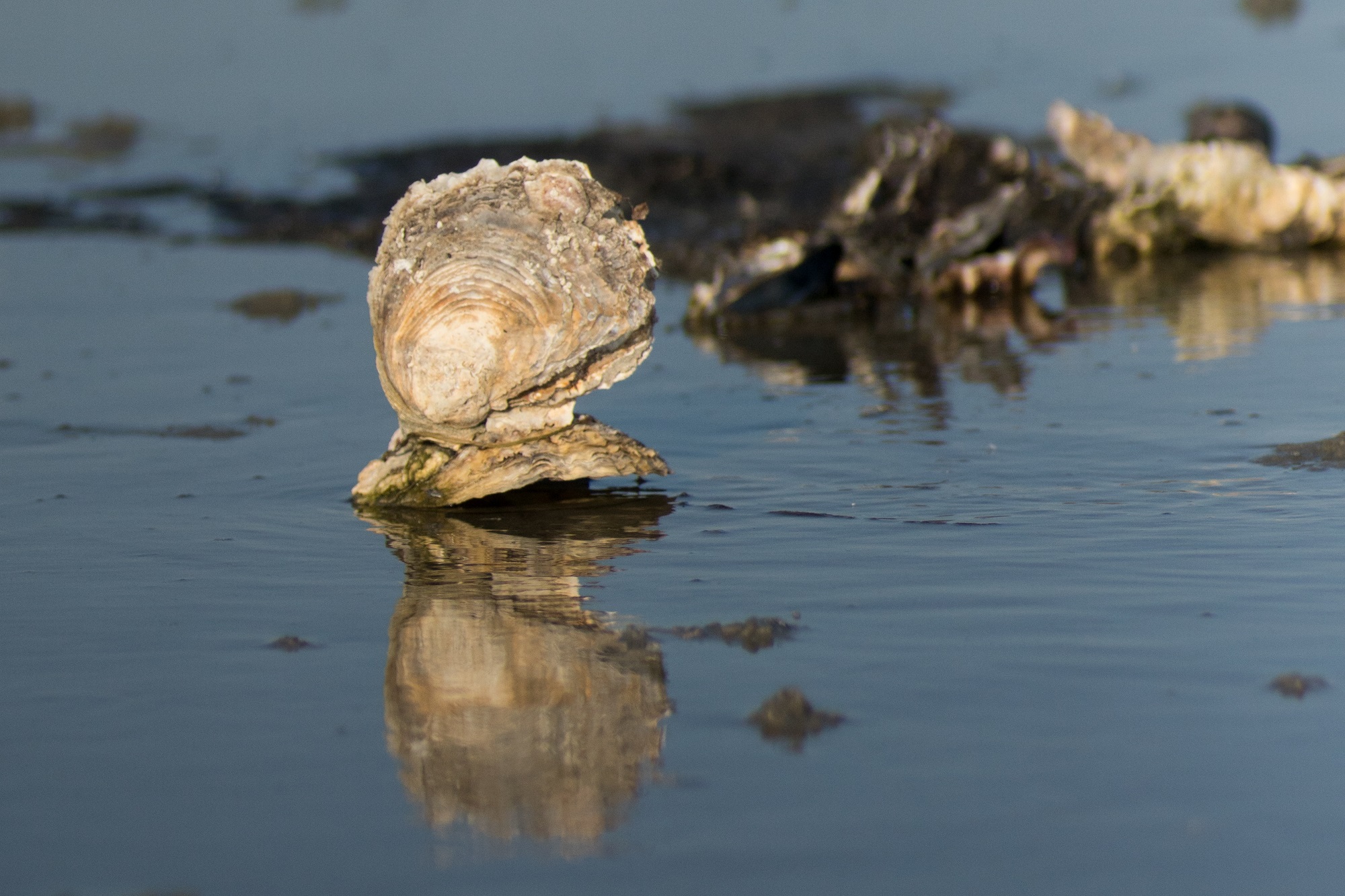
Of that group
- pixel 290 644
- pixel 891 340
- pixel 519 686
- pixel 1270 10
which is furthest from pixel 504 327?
pixel 1270 10

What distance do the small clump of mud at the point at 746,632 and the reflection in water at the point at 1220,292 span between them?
13.3 ft

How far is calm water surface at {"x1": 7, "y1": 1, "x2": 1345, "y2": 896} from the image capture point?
8.60 feet

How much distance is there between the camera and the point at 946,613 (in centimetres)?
373

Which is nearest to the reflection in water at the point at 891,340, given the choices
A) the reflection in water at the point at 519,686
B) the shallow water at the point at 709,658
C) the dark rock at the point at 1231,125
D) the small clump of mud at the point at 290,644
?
the shallow water at the point at 709,658

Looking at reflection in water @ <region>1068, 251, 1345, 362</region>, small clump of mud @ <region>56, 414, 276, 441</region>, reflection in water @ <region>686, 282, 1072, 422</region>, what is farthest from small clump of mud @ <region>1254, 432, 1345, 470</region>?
small clump of mud @ <region>56, 414, 276, 441</region>

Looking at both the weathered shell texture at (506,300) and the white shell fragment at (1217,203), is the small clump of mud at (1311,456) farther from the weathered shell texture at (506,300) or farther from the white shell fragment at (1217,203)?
the white shell fragment at (1217,203)

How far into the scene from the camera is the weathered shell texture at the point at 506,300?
4816mm

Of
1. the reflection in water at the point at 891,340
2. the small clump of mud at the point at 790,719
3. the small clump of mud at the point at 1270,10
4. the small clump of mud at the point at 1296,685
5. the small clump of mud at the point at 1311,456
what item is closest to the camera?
the small clump of mud at the point at 790,719

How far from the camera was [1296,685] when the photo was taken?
3.17 metres

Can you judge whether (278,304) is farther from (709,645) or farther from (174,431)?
(709,645)

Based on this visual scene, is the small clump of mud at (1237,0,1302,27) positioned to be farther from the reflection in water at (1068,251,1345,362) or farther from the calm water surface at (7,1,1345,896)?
the calm water surface at (7,1,1345,896)

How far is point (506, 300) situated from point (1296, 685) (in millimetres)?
2560

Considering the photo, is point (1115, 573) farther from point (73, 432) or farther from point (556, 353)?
point (73, 432)

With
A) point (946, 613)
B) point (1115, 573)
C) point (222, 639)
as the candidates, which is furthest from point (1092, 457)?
point (222, 639)
